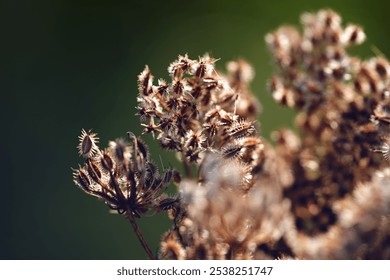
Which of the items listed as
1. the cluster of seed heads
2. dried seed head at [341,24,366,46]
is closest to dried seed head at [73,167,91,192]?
the cluster of seed heads

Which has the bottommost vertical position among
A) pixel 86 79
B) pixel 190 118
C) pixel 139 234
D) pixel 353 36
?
pixel 139 234

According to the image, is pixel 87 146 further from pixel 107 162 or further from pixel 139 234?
pixel 139 234

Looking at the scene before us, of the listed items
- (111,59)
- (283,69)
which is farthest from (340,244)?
(111,59)

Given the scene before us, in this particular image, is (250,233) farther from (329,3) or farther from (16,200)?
(329,3)

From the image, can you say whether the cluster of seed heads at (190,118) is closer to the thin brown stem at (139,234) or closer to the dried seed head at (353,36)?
the thin brown stem at (139,234)

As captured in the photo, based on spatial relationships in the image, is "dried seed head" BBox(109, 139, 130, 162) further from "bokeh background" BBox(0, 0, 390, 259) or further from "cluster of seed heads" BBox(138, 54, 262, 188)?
"bokeh background" BBox(0, 0, 390, 259)

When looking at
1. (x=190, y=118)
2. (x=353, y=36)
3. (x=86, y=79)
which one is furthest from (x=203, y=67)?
(x=86, y=79)
